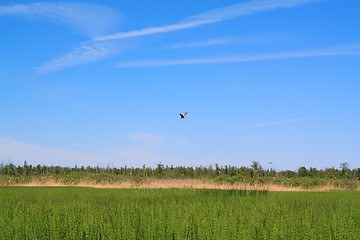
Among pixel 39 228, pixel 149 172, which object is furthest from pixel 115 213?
pixel 149 172

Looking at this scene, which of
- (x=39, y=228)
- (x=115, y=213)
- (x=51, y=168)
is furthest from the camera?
(x=51, y=168)

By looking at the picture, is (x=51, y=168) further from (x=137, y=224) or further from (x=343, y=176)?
(x=137, y=224)

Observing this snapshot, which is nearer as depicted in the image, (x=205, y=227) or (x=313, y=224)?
(x=205, y=227)

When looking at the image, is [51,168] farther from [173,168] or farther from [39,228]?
[39,228]

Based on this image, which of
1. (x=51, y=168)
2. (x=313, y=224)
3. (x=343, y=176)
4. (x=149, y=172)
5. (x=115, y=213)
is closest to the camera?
(x=313, y=224)

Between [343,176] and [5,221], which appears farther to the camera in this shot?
[343,176]

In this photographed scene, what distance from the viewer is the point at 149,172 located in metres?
44.2

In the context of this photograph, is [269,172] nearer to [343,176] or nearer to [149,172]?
[343,176]

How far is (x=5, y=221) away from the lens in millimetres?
9727

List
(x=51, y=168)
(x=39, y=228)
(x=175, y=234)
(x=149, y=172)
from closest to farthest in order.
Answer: (x=175, y=234), (x=39, y=228), (x=149, y=172), (x=51, y=168)

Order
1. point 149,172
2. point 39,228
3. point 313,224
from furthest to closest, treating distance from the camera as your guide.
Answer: point 149,172
point 313,224
point 39,228

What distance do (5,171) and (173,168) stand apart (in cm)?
2145

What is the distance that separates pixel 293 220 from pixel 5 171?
141 ft

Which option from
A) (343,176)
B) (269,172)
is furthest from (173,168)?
(343,176)
